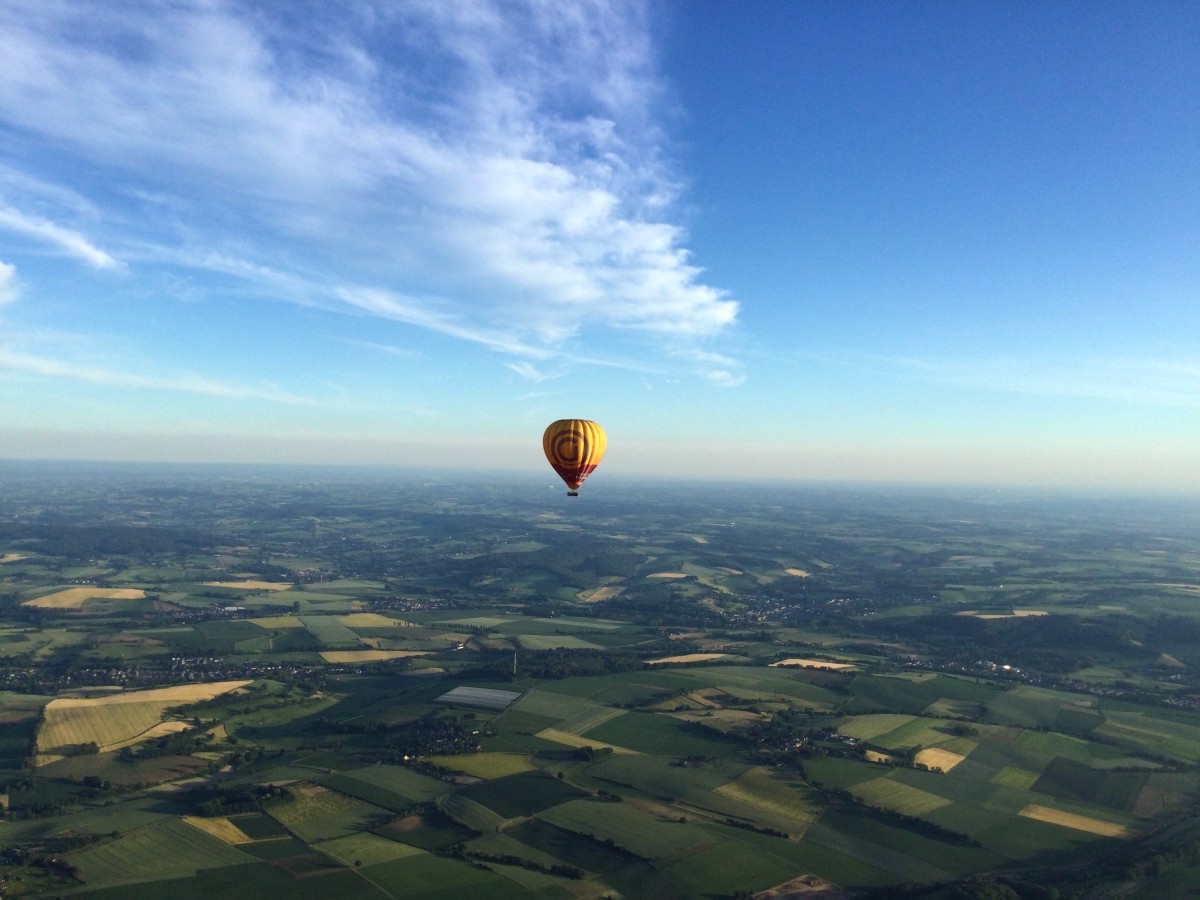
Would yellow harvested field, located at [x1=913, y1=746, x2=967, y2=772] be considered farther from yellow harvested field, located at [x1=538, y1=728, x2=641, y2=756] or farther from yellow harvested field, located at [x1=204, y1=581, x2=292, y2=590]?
yellow harvested field, located at [x1=204, y1=581, x2=292, y2=590]

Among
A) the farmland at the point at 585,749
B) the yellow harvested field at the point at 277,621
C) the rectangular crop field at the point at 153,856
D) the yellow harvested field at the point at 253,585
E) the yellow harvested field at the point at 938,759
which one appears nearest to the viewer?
the rectangular crop field at the point at 153,856

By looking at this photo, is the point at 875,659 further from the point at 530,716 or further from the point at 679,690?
the point at 530,716

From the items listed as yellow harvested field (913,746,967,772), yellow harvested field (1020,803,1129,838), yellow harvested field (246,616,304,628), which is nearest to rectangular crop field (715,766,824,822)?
yellow harvested field (913,746,967,772)

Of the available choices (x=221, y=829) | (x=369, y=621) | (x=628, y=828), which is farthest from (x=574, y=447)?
(x=369, y=621)

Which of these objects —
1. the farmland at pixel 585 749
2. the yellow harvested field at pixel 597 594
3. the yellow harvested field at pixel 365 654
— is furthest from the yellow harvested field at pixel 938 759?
the yellow harvested field at pixel 597 594

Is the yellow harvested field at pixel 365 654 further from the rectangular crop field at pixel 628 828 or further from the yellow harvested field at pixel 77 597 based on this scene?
the yellow harvested field at pixel 77 597

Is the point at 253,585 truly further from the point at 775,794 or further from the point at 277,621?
the point at 775,794
